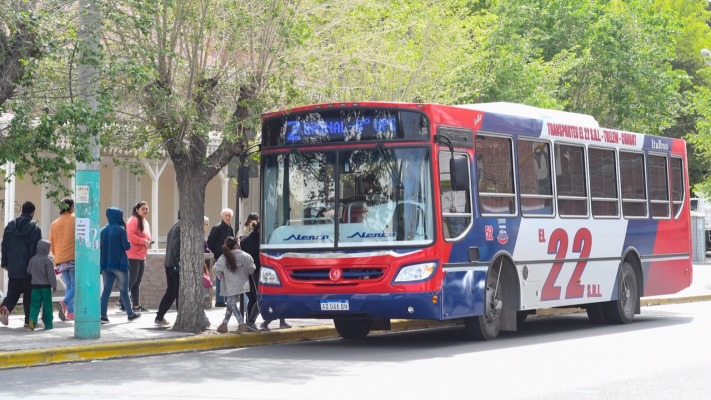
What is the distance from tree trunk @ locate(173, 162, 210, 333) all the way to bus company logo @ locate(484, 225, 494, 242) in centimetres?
389

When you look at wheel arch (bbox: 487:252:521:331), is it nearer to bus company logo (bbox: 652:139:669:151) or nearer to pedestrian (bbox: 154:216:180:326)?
pedestrian (bbox: 154:216:180:326)

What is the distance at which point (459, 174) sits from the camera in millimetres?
15633

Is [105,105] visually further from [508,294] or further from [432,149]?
[508,294]

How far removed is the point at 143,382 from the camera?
12320 millimetres

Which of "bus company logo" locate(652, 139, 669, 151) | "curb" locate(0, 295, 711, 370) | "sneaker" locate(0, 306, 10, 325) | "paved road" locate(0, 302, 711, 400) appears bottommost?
"paved road" locate(0, 302, 711, 400)

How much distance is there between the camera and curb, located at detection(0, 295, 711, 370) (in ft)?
47.0

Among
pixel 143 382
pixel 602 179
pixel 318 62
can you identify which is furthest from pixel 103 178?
pixel 143 382

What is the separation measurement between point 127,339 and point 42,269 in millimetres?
1996

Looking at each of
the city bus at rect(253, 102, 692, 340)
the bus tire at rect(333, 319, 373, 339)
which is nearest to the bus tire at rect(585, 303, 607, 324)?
the city bus at rect(253, 102, 692, 340)

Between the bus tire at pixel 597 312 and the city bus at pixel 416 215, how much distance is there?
73.3 inches

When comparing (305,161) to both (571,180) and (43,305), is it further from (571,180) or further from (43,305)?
(571,180)

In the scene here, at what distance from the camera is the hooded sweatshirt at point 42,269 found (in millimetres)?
17391

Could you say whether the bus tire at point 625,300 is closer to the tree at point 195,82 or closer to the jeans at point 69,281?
the tree at point 195,82

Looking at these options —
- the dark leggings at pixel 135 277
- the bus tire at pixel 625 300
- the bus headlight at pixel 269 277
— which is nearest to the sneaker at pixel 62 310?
the dark leggings at pixel 135 277
